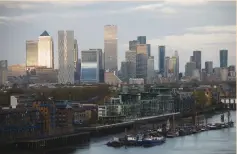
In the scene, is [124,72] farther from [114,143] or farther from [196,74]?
[114,143]

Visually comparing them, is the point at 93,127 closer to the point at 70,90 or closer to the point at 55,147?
the point at 55,147

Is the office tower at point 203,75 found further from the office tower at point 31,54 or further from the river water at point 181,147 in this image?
the river water at point 181,147

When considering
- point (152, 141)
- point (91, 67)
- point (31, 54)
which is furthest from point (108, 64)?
point (152, 141)

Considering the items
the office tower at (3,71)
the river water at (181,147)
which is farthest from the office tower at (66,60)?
the river water at (181,147)

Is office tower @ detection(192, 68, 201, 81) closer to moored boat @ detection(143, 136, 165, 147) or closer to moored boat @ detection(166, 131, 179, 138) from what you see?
moored boat @ detection(166, 131, 179, 138)

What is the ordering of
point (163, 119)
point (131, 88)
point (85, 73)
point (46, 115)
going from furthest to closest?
point (85, 73) → point (131, 88) → point (163, 119) → point (46, 115)

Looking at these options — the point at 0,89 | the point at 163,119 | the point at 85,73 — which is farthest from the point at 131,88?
the point at 0,89
